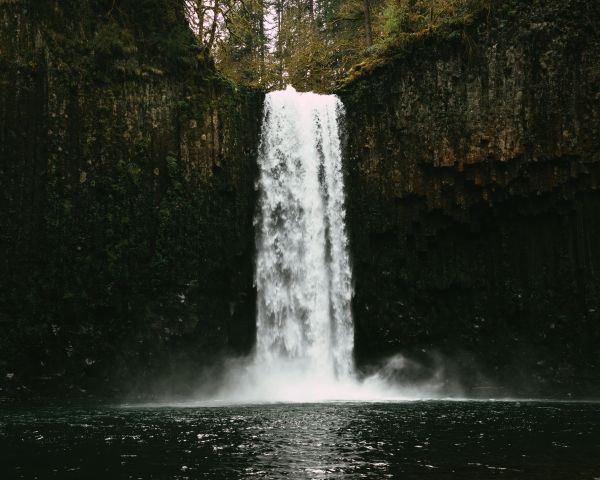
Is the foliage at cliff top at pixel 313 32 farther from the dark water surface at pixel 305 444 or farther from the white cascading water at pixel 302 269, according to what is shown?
the dark water surface at pixel 305 444

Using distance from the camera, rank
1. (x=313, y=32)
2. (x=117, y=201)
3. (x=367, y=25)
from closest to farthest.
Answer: (x=117, y=201), (x=367, y=25), (x=313, y=32)

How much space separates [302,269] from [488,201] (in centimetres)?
635

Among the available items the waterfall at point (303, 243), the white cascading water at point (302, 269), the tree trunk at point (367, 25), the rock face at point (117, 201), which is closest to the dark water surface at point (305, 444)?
the rock face at point (117, 201)

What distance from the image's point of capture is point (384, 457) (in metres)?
7.73

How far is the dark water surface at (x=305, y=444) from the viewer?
6.98 metres

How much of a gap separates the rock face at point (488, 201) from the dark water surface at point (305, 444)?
615 centimetres

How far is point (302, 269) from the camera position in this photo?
66.9 feet

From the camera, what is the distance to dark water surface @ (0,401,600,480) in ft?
22.9

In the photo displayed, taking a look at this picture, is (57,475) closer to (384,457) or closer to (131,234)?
(384,457)

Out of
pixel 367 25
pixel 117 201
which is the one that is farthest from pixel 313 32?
pixel 117 201

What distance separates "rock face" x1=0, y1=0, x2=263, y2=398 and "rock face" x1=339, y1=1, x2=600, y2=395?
14.8 ft

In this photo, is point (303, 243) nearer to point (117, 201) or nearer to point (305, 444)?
point (117, 201)

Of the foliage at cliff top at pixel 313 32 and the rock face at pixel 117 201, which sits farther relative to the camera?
the foliage at cliff top at pixel 313 32

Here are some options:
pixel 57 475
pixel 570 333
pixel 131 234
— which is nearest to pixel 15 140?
pixel 131 234
